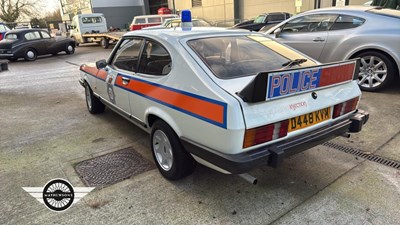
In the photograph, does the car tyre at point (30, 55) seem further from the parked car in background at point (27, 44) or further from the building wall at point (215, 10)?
the building wall at point (215, 10)

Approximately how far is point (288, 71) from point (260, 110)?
373 mm

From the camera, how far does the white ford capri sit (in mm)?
2287

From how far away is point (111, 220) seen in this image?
2520 millimetres

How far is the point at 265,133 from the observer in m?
2.37

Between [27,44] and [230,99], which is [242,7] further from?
[230,99]

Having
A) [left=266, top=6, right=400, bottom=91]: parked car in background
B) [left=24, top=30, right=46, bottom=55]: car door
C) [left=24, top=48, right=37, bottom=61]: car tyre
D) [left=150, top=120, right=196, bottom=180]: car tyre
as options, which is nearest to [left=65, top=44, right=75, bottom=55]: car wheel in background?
[left=24, top=30, right=46, bottom=55]: car door

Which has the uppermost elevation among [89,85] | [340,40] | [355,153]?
[340,40]

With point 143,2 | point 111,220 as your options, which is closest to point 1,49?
point 111,220

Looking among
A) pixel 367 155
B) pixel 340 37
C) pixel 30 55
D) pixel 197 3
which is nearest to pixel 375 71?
pixel 340 37

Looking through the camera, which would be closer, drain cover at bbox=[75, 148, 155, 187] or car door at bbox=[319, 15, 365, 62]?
drain cover at bbox=[75, 148, 155, 187]

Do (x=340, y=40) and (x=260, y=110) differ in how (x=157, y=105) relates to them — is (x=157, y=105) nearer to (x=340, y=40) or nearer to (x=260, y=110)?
(x=260, y=110)

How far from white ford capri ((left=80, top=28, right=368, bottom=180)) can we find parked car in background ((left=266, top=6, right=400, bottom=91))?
2.91m

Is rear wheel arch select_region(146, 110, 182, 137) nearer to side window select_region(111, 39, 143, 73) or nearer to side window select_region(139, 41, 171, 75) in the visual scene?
side window select_region(139, 41, 171, 75)

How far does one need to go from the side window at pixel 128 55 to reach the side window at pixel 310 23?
401 cm
